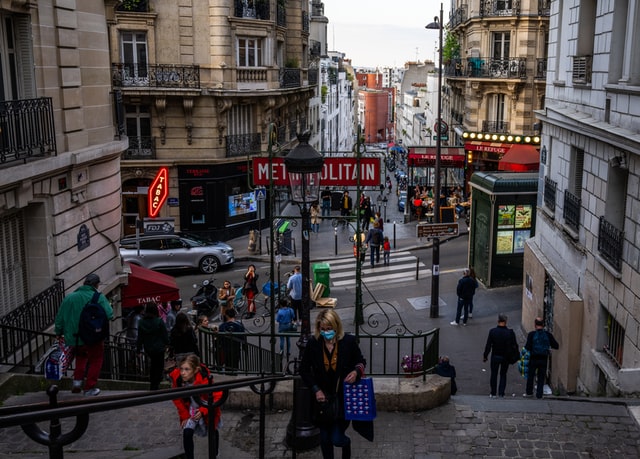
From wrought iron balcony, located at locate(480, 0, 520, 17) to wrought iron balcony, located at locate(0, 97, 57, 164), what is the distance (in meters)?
28.3

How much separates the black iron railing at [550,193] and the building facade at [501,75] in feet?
59.6

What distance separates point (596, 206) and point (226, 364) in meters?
7.06

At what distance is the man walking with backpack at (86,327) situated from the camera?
29.8 feet

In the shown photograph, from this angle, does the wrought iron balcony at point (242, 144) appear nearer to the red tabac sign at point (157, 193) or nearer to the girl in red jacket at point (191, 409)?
the red tabac sign at point (157, 193)

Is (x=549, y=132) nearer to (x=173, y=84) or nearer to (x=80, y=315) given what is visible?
(x=80, y=315)

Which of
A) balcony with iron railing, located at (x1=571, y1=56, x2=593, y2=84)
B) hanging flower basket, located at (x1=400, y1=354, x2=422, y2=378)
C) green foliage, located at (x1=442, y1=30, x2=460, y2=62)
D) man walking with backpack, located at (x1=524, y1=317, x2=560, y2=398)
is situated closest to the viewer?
hanging flower basket, located at (x1=400, y1=354, x2=422, y2=378)

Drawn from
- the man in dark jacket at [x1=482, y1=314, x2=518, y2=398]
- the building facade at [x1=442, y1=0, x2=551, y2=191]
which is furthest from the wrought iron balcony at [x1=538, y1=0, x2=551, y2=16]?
the man in dark jacket at [x1=482, y1=314, x2=518, y2=398]

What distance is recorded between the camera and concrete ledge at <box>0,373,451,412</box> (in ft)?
30.9

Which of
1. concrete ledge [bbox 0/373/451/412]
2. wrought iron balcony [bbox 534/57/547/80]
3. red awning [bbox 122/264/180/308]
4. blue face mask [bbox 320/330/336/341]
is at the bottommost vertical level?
red awning [bbox 122/264/180/308]

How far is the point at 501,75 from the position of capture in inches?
1396

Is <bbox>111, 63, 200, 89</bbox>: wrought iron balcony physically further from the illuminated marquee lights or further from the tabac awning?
the illuminated marquee lights

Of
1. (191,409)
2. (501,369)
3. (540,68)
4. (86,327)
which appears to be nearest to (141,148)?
(540,68)

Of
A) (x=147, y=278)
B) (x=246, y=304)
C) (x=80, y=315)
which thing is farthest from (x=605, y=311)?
(x=246, y=304)

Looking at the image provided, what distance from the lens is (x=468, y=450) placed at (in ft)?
27.5
